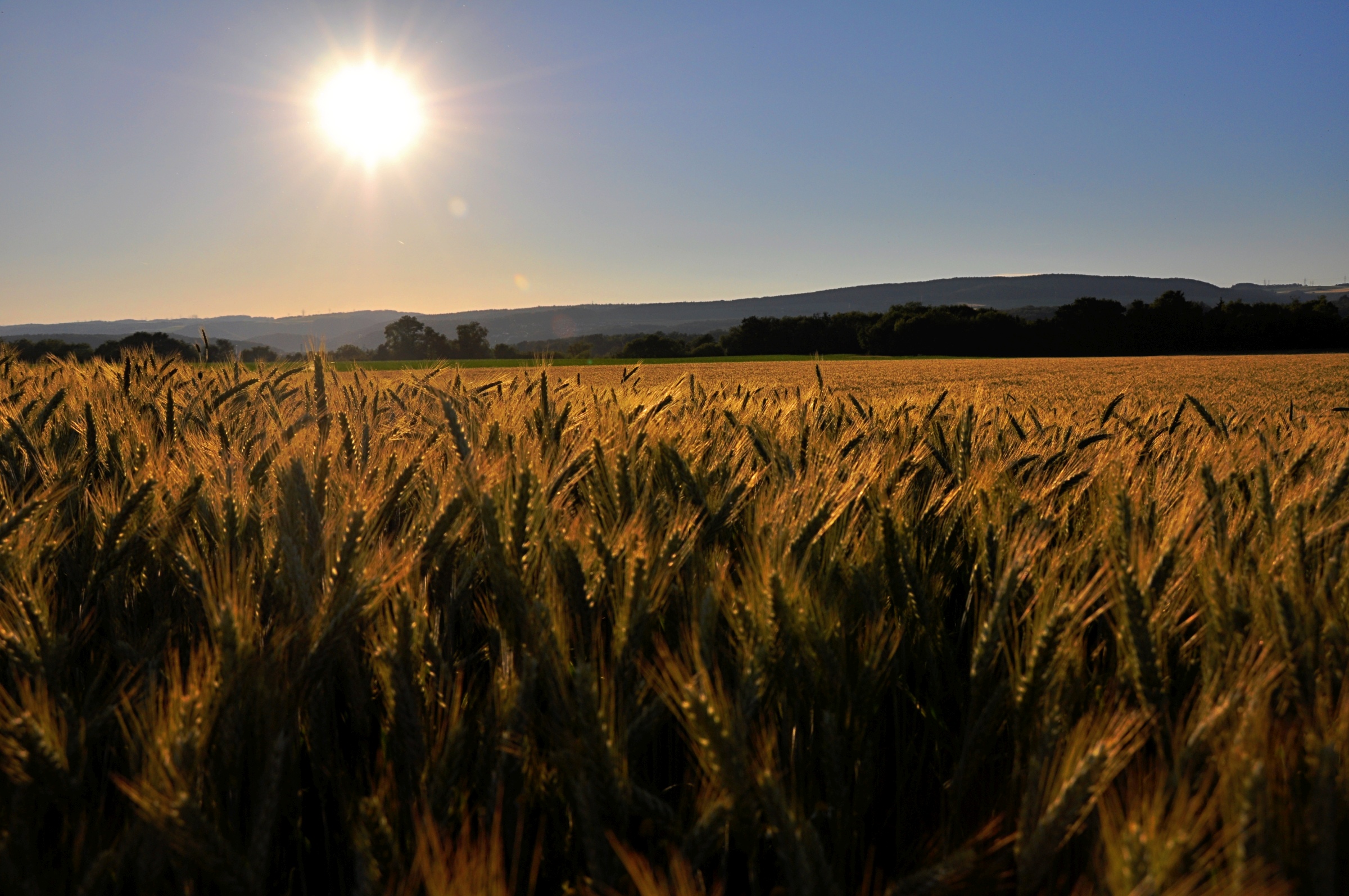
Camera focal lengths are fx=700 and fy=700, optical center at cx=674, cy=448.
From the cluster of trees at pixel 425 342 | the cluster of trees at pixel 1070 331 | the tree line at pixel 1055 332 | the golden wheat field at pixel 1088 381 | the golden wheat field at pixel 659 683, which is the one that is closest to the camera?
the golden wheat field at pixel 659 683

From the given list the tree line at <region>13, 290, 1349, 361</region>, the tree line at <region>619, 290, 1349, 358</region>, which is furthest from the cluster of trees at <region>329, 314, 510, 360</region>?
the tree line at <region>619, 290, 1349, 358</region>

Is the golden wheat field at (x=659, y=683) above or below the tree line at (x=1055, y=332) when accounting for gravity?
below

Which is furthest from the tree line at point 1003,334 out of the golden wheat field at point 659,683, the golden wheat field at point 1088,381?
the golden wheat field at point 659,683

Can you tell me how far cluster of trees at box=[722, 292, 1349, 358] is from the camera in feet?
162

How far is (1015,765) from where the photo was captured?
919 millimetres

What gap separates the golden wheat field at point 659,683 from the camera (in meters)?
0.74

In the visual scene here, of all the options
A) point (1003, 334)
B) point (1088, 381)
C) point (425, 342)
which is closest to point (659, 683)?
point (1088, 381)

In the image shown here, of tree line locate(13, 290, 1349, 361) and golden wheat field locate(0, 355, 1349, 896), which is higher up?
tree line locate(13, 290, 1349, 361)

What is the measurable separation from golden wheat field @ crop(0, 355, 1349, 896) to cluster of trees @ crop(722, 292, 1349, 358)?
5836 centimetres

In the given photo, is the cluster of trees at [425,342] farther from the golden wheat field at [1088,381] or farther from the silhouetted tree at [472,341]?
the golden wheat field at [1088,381]

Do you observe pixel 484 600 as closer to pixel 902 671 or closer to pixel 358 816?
pixel 358 816

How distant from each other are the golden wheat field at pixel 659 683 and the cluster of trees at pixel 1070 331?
58.4 m

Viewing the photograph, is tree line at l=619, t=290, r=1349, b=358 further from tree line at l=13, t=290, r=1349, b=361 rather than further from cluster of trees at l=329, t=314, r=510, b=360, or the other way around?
cluster of trees at l=329, t=314, r=510, b=360

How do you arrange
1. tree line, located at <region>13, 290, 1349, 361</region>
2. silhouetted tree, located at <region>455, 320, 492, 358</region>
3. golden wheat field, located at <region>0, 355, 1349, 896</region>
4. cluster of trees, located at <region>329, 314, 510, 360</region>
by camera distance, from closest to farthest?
golden wheat field, located at <region>0, 355, 1349, 896</region>, tree line, located at <region>13, 290, 1349, 361</region>, cluster of trees, located at <region>329, 314, 510, 360</region>, silhouetted tree, located at <region>455, 320, 492, 358</region>
